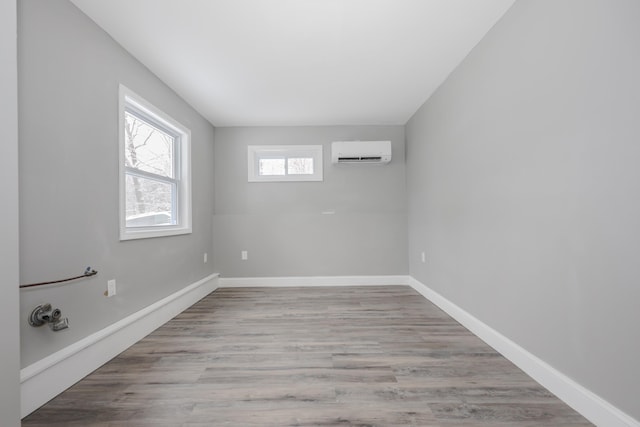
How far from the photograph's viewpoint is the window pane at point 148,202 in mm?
2402

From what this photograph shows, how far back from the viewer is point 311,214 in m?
4.08

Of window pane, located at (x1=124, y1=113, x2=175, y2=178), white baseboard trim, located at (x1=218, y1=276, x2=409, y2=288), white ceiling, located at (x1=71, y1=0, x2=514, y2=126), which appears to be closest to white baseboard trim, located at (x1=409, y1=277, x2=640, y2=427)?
white baseboard trim, located at (x1=218, y1=276, x2=409, y2=288)

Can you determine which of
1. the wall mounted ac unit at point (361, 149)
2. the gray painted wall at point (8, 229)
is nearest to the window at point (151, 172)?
the gray painted wall at point (8, 229)

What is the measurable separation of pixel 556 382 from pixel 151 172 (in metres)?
3.43

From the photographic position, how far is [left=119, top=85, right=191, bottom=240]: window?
2.28 meters

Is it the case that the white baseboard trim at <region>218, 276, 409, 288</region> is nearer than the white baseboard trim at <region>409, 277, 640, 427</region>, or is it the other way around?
the white baseboard trim at <region>409, 277, 640, 427</region>

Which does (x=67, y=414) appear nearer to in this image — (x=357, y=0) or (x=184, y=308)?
(x=184, y=308)

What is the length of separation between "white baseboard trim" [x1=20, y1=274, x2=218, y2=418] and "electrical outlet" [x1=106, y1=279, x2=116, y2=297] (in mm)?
227

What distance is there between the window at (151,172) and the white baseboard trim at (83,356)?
68 centimetres

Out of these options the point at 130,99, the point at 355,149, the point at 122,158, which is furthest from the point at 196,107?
the point at 355,149

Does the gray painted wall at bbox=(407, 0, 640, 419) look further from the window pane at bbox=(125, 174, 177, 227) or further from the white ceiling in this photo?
the window pane at bbox=(125, 174, 177, 227)

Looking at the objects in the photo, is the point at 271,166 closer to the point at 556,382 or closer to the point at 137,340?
the point at 137,340

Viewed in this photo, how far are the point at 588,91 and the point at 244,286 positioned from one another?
395cm

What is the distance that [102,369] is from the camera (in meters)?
1.83
